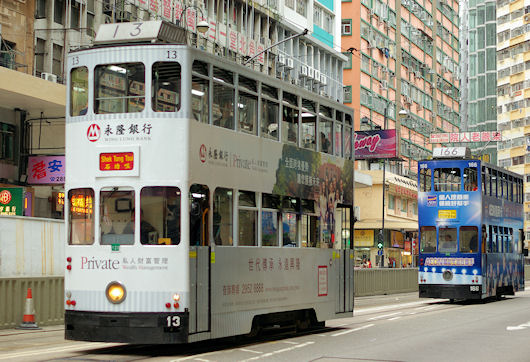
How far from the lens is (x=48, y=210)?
3272cm

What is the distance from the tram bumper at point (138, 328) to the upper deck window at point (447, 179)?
58.1ft

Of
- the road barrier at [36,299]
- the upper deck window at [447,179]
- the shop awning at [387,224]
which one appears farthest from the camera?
the shop awning at [387,224]

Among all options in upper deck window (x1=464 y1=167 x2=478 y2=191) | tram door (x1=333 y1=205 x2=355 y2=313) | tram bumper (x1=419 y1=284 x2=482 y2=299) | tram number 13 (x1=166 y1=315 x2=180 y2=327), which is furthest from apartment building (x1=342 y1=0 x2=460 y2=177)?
tram number 13 (x1=166 y1=315 x2=180 y2=327)

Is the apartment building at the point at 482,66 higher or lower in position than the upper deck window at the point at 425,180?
higher

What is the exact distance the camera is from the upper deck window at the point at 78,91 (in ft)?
45.6

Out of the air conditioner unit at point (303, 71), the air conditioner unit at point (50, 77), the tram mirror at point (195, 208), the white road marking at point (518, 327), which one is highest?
the air conditioner unit at point (303, 71)

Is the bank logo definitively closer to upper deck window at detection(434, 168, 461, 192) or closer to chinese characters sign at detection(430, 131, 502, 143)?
upper deck window at detection(434, 168, 461, 192)

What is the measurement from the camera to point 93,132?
13750 mm

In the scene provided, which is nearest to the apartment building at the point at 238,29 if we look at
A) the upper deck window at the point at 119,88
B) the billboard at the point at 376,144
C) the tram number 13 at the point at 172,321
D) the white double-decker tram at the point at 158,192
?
the billboard at the point at 376,144

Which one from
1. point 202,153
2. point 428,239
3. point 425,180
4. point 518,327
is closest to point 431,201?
point 425,180

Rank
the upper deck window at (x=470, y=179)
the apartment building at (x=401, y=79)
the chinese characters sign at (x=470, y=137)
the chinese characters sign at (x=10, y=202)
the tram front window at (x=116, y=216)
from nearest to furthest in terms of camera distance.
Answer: the tram front window at (x=116, y=216), the chinese characters sign at (x=10, y=202), the upper deck window at (x=470, y=179), the chinese characters sign at (x=470, y=137), the apartment building at (x=401, y=79)

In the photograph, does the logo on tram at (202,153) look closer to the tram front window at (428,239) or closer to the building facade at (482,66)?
the tram front window at (428,239)

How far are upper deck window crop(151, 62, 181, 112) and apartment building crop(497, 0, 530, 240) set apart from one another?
298 feet

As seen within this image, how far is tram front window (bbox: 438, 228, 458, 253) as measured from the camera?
29703mm
